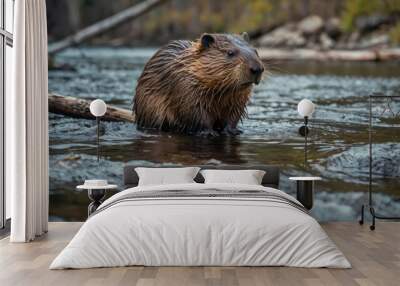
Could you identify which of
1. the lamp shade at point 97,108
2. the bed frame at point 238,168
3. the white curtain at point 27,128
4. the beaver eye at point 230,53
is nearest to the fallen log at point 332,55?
the beaver eye at point 230,53

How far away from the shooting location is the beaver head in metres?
6.68

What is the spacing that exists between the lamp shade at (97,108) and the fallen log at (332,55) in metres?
1.92

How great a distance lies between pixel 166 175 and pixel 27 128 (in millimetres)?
1509

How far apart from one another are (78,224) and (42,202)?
0.87 m

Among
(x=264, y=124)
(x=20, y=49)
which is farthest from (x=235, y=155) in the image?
(x=20, y=49)

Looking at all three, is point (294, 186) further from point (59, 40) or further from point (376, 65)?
point (59, 40)

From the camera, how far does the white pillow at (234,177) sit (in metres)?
6.27

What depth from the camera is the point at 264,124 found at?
23.0 ft

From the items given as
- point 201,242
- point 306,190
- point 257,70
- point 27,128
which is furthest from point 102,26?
point 201,242

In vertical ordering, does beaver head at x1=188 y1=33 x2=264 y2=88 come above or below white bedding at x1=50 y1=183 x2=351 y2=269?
above

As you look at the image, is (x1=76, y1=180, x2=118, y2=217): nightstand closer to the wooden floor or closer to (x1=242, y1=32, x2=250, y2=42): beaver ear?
the wooden floor

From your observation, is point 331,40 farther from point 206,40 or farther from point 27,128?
point 27,128

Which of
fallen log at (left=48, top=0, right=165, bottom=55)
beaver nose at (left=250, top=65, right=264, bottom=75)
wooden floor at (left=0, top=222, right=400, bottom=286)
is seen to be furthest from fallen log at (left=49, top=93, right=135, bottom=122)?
wooden floor at (left=0, top=222, right=400, bottom=286)

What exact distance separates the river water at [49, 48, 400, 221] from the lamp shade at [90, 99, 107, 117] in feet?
1.01
